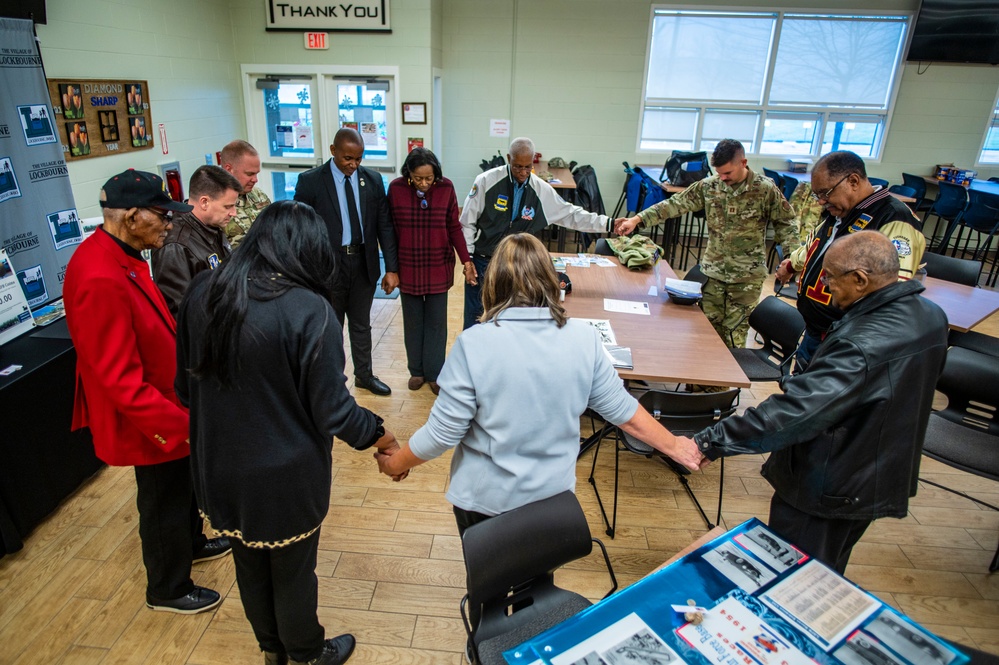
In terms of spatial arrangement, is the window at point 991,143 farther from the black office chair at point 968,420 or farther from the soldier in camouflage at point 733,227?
the black office chair at point 968,420

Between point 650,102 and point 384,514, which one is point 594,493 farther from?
point 650,102

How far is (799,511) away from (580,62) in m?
6.86

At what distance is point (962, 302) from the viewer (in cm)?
357

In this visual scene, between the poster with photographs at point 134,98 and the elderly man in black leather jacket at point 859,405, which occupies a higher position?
the poster with photographs at point 134,98

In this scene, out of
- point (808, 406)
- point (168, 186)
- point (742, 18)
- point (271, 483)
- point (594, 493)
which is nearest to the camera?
point (271, 483)

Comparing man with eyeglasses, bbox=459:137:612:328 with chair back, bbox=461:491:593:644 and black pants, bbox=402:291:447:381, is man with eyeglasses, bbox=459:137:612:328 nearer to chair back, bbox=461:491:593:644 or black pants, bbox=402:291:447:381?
black pants, bbox=402:291:447:381

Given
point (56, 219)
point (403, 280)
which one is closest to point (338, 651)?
point (403, 280)

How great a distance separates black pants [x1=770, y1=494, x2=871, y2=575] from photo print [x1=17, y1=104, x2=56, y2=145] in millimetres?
3911

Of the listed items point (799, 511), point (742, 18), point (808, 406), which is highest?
point (742, 18)

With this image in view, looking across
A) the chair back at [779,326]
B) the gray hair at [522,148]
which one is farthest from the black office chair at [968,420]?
the gray hair at [522,148]

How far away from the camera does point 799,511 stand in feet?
6.20

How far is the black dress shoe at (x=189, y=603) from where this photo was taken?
222 cm

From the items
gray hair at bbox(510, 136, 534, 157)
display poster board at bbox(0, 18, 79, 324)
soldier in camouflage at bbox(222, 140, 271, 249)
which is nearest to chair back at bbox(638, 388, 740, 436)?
gray hair at bbox(510, 136, 534, 157)

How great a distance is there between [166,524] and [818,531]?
88.3 inches
